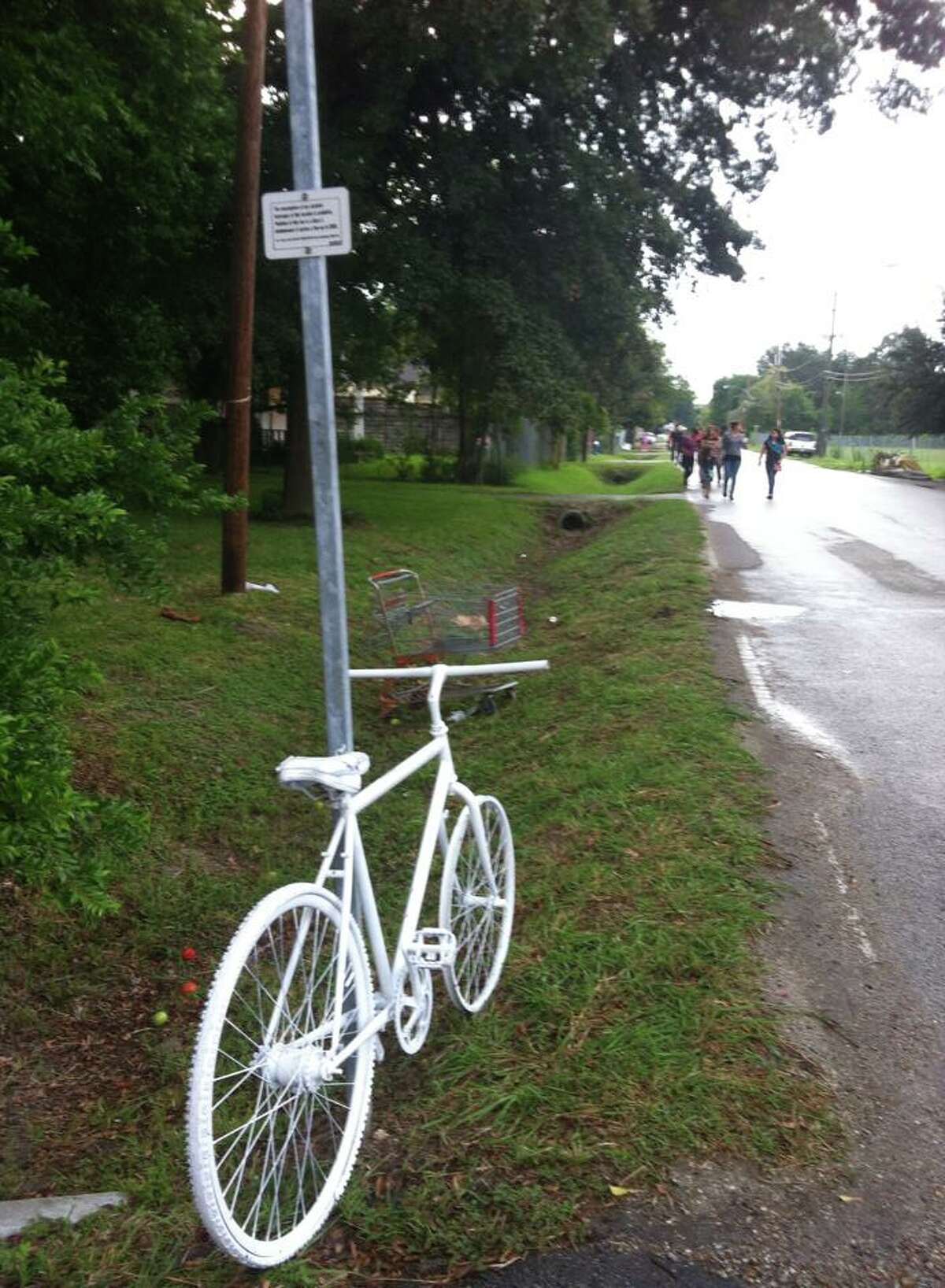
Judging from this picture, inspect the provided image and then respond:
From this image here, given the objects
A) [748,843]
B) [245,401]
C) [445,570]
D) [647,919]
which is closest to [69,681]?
[647,919]

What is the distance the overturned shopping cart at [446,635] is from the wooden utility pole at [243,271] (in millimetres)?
2176

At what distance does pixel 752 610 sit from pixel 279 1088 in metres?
9.03

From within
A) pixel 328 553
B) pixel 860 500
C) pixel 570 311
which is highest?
pixel 570 311

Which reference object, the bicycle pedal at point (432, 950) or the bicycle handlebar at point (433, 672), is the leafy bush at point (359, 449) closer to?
the bicycle handlebar at point (433, 672)

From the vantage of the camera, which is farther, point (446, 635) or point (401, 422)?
point (401, 422)

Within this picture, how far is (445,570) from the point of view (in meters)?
15.2

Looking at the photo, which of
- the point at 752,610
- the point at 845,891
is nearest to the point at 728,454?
the point at 752,610

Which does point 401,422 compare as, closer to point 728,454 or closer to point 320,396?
point 728,454

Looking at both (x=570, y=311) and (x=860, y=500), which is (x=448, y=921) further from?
(x=860, y=500)

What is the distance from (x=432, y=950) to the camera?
3.39 m

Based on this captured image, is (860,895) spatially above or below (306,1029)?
below

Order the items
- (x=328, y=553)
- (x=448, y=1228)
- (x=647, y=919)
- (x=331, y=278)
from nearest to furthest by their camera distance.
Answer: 1. (x=448, y=1228)
2. (x=328, y=553)
3. (x=647, y=919)
4. (x=331, y=278)

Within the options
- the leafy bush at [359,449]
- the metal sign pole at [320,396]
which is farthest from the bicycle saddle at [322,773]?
the leafy bush at [359,449]

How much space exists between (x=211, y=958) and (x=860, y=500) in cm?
2492
